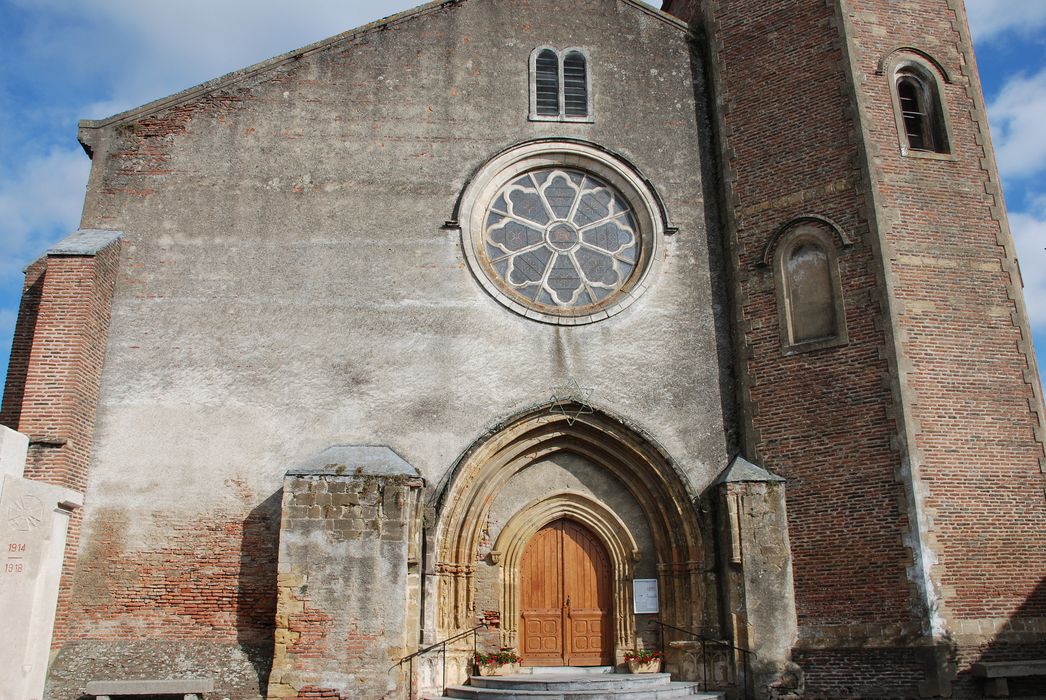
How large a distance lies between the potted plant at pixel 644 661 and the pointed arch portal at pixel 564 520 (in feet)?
0.80

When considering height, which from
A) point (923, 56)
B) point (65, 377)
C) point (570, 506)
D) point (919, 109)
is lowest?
point (570, 506)

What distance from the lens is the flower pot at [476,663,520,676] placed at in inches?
460

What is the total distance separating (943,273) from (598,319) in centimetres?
454

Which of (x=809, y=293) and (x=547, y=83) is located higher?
(x=547, y=83)

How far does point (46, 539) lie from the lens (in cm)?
592

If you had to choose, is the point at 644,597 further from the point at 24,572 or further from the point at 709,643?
the point at 24,572

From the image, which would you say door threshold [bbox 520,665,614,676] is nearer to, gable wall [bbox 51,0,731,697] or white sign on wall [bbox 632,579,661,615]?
white sign on wall [bbox 632,579,661,615]

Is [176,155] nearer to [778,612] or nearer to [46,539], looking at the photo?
[46,539]

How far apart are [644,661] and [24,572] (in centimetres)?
804

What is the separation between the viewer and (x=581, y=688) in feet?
34.3

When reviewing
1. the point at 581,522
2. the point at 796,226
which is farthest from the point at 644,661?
the point at 796,226

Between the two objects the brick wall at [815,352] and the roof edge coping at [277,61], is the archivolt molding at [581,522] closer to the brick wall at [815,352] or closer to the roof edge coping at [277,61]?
the brick wall at [815,352]

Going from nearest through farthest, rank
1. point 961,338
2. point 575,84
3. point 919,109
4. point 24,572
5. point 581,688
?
1. point 24,572
2. point 581,688
3. point 961,338
4. point 919,109
5. point 575,84

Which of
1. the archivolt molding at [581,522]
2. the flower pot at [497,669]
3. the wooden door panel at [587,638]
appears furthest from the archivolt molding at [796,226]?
→ the flower pot at [497,669]
